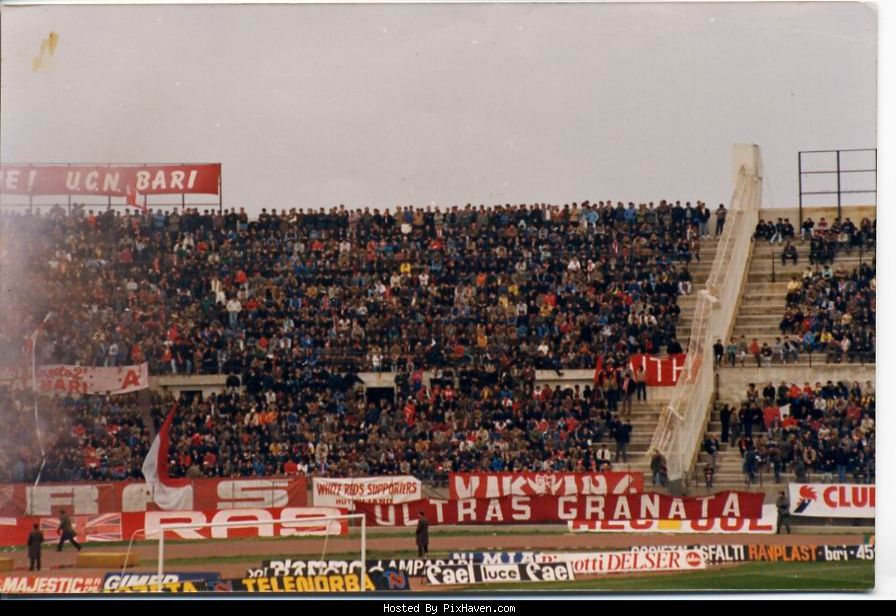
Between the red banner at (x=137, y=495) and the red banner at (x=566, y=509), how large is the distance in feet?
7.29

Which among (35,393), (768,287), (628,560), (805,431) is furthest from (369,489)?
(768,287)

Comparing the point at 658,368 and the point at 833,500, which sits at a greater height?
the point at 658,368

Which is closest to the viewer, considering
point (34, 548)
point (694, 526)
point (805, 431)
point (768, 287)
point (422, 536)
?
point (422, 536)

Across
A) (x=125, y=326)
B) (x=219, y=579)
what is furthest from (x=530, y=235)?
(x=219, y=579)

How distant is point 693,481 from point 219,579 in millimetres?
12355

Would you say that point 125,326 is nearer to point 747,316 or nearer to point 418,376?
point 418,376

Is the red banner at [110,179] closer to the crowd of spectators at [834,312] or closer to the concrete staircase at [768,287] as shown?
the concrete staircase at [768,287]

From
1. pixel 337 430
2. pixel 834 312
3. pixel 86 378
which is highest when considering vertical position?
pixel 834 312

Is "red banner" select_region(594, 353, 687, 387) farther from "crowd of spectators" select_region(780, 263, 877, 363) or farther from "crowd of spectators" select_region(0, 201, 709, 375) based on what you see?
"crowd of spectators" select_region(780, 263, 877, 363)

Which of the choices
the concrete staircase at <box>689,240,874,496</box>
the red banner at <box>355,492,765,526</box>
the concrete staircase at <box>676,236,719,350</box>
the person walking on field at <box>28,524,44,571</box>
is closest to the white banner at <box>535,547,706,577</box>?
the red banner at <box>355,492,765,526</box>

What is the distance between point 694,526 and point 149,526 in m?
11.1

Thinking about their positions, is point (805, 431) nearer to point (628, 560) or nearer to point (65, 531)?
point (628, 560)

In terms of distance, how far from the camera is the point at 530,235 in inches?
1390

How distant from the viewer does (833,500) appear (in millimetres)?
27469
